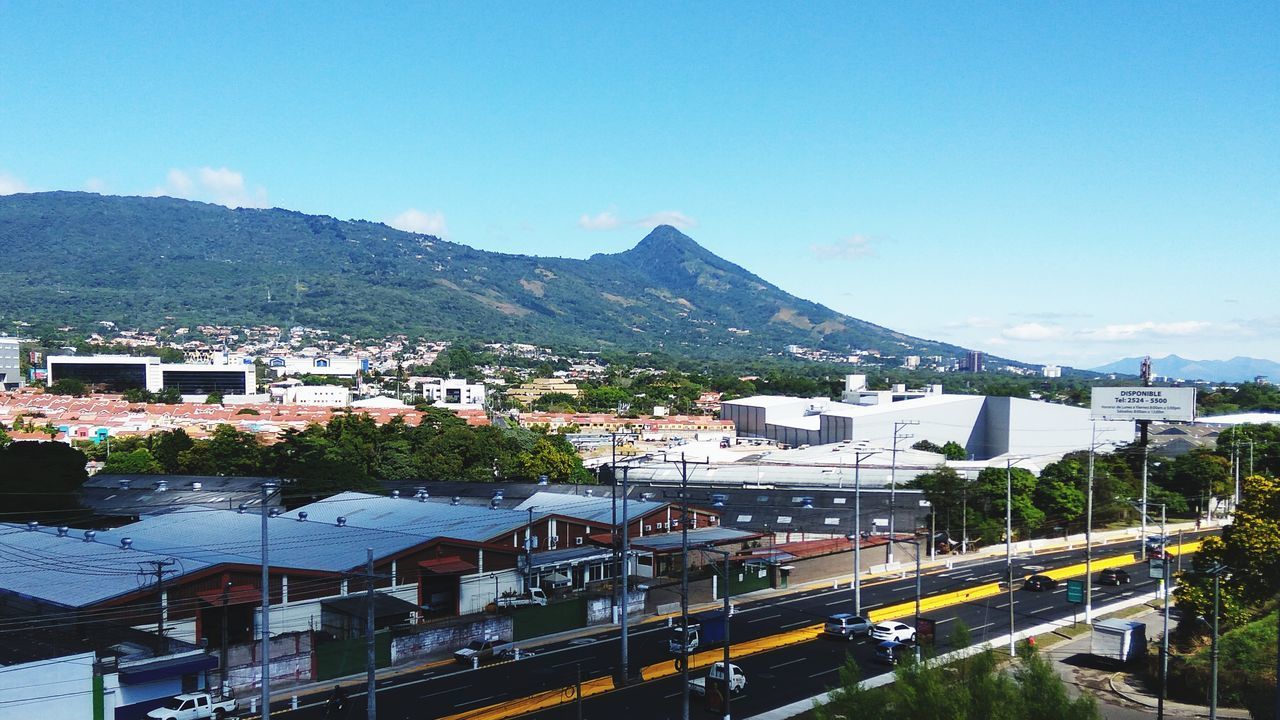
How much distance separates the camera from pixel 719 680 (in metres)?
26.1

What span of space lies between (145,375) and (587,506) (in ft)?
505

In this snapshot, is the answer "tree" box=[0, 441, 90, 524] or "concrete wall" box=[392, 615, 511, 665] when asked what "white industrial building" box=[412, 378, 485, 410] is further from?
"concrete wall" box=[392, 615, 511, 665]

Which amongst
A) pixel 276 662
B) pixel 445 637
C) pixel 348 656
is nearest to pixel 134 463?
pixel 445 637

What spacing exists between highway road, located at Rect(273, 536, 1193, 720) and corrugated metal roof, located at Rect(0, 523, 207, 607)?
751 centimetres

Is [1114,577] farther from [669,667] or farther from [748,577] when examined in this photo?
[669,667]

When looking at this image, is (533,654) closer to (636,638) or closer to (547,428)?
(636,638)

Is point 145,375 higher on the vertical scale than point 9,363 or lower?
lower

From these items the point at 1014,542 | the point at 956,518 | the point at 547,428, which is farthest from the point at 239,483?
the point at 547,428

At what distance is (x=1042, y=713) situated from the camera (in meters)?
15.8

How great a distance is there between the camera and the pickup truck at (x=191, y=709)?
25406 millimetres

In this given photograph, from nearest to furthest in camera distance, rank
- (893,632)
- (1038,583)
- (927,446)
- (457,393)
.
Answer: (893,632) → (1038,583) → (927,446) → (457,393)

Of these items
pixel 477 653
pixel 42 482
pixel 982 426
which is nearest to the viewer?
pixel 477 653

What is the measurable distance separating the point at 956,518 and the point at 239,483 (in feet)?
139

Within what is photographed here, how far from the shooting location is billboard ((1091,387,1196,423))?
7906 centimetres
